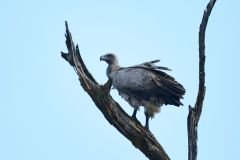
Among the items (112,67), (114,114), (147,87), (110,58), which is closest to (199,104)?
(114,114)

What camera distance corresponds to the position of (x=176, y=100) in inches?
466

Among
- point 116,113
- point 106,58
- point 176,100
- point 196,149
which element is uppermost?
point 106,58

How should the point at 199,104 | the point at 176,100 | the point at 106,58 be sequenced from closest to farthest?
1. the point at 199,104
2. the point at 176,100
3. the point at 106,58

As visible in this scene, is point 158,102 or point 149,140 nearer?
point 149,140

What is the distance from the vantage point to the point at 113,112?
9945 mm

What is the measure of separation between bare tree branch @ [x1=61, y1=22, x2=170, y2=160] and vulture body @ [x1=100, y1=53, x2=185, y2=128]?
1750mm

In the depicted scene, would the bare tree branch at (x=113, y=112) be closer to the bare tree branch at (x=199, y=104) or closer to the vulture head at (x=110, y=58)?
the bare tree branch at (x=199, y=104)

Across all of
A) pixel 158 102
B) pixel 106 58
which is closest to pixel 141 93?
pixel 158 102

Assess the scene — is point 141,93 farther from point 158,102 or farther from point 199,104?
point 199,104

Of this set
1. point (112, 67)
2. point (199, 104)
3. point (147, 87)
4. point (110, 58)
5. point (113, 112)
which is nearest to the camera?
point (199, 104)

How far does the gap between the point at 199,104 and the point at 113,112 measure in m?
1.48

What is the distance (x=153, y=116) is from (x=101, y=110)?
112 inches

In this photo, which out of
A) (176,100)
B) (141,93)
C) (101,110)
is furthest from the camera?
(141,93)

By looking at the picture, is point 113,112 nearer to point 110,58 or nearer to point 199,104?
point 199,104
